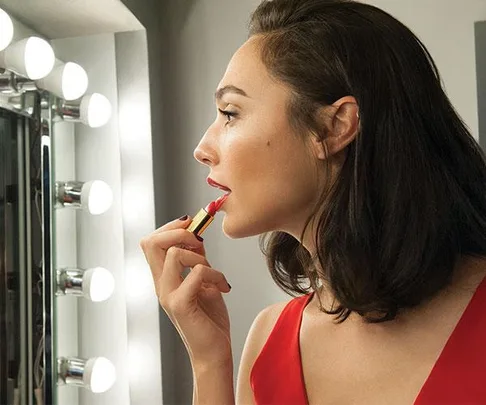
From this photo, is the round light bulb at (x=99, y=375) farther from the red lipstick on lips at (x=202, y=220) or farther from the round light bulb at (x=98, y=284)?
the red lipstick on lips at (x=202, y=220)

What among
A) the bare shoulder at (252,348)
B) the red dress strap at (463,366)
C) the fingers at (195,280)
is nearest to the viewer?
the red dress strap at (463,366)

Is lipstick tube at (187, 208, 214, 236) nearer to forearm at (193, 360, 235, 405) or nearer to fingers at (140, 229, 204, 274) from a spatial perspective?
fingers at (140, 229, 204, 274)

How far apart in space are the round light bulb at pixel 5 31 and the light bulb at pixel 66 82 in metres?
0.09

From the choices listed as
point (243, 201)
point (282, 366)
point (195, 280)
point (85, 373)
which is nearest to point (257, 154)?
point (243, 201)

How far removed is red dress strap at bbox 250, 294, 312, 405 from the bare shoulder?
0.08 ft

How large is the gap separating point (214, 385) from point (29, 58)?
0.51 meters

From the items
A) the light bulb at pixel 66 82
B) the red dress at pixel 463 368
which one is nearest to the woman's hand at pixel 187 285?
the red dress at pixel 463 368

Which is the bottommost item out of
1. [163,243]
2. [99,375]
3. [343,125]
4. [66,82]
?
[99,375]

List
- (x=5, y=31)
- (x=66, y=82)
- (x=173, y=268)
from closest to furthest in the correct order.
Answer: (x=173, y=268)
(x=5, y=31)
(x=66, y=82)

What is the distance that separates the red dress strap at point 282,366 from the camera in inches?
27.4

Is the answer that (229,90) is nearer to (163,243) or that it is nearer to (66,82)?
(163,243)

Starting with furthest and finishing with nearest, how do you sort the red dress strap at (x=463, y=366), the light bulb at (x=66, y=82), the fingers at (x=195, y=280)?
1. the light bulb at (x=66, y=82)
2. the fingers at (x=195, y=280)
3. the red dress strap at (x=463, y=366)

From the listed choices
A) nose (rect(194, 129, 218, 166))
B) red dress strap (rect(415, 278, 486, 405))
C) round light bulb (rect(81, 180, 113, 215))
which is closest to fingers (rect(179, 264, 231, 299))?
nose (rect(194, 129, 218, 166))

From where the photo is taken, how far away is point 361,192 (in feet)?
1.97
